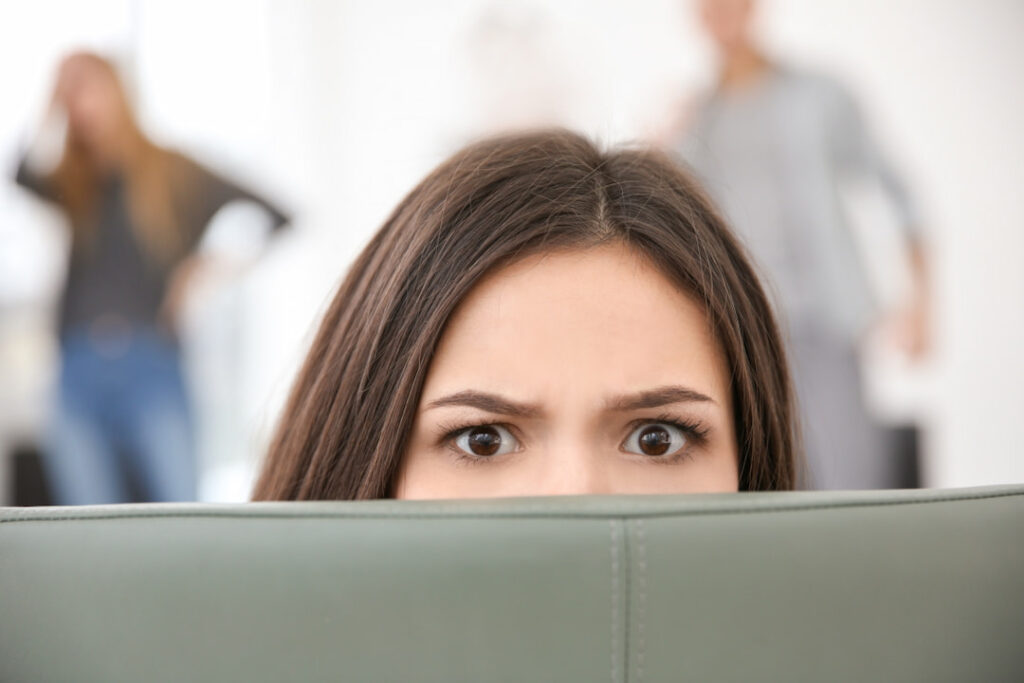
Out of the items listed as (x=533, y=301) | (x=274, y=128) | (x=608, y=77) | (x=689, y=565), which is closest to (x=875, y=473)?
(x=608, y=77)

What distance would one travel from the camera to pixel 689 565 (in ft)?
1.37

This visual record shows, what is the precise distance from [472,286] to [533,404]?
14 cm

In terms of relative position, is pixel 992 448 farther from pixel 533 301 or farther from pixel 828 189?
pixel 533 301

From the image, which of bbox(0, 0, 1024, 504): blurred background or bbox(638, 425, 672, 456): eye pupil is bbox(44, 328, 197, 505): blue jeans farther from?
bbox(638, 425, 672, 456): eye pupil

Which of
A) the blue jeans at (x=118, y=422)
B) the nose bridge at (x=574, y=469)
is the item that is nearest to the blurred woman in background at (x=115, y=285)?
the blue jeans at (x=118, y=422)

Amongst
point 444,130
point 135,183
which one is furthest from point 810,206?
point 135,183

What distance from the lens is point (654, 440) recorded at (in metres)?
0.86

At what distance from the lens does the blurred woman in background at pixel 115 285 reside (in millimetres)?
3119

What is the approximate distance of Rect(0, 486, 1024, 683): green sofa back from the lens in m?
0.42

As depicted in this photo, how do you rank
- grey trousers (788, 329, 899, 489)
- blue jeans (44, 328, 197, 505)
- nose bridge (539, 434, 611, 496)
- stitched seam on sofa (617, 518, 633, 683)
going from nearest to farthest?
stitched seam on sofa (617, 518, 633, 683) → nose bridge (539, 434, 611, 496) → blue jeans (44, 328, 197, 505) → grey trousers (788, 329, 899, 489)

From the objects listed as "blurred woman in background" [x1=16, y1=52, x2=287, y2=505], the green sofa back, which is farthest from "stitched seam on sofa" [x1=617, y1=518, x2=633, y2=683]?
"blurred woman in background" [x1=16, y1=52, x2=287, y2=505]

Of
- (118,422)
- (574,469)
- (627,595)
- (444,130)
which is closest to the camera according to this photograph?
(627,595)

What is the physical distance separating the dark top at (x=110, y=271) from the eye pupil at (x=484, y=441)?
8.58 ft

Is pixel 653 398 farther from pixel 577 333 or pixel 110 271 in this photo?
pixel 110 271
